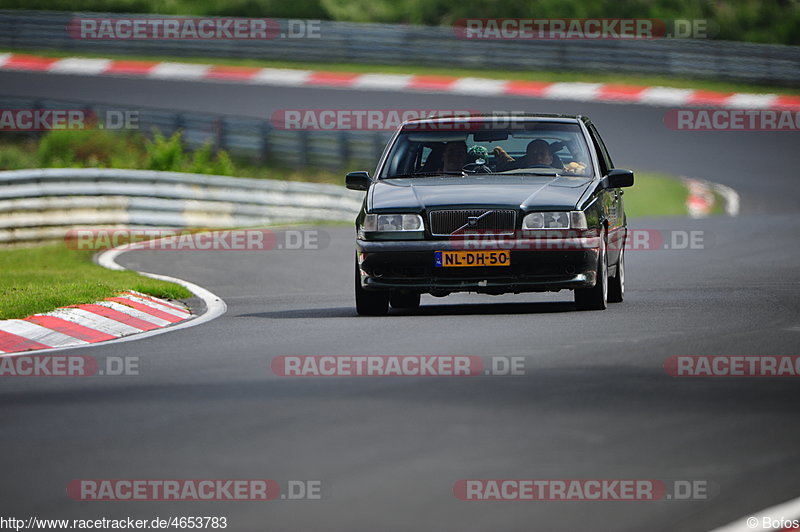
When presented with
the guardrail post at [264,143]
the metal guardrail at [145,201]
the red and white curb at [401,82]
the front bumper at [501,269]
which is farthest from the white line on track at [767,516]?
the red and white curb at [401,82]

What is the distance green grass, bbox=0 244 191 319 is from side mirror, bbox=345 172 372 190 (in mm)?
2206

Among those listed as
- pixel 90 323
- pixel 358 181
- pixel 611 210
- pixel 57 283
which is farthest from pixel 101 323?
pixel 611 210

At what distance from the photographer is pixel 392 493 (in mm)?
5609

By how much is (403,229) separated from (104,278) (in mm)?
4485

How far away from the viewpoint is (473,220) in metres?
11.3

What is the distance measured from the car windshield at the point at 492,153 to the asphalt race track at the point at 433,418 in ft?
3.69

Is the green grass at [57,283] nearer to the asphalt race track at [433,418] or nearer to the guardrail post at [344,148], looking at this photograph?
the asphalt race track at [433,418]

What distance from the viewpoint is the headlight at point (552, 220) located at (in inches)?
445

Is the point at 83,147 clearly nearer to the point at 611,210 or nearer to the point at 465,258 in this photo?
the point at 611,210

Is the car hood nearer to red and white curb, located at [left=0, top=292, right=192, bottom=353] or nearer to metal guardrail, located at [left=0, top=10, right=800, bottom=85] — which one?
red and white curb, located at [left=0, top=292, right=192, bottom=353]

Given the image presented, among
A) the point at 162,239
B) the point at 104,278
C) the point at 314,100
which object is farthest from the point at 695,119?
the point at 104,278

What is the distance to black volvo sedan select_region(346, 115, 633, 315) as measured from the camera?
11.3 metres

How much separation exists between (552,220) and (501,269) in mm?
522

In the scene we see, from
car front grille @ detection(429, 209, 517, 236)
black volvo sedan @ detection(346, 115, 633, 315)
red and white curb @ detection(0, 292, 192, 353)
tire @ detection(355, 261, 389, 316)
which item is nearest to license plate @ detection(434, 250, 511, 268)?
black volvo sedan @ detection(346, 115, 633, 315)
